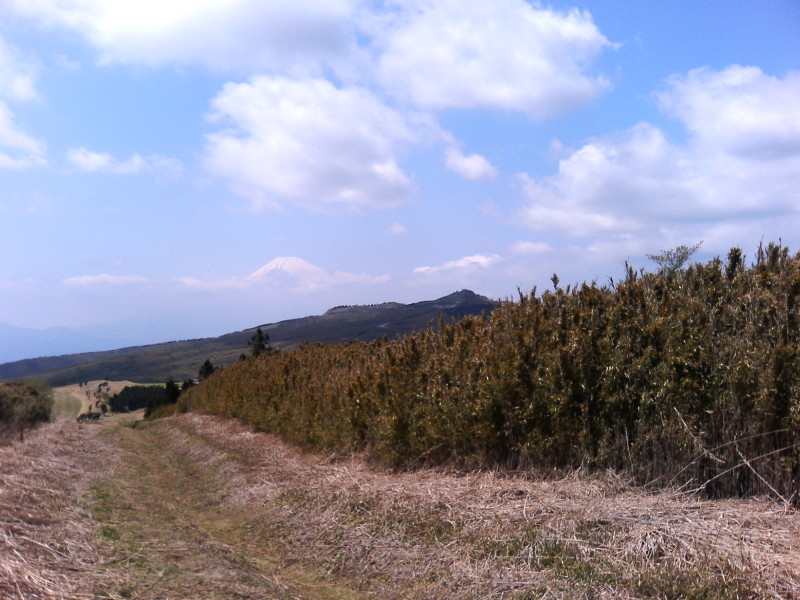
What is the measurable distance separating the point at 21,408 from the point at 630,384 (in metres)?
22.4

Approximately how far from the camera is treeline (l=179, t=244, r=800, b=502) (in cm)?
599

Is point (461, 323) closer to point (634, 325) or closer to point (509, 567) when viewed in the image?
point (634, 325)

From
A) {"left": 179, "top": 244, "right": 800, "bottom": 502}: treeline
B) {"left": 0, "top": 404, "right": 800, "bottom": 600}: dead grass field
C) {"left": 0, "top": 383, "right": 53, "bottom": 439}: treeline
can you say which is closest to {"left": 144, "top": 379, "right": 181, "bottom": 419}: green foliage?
{"left": 0, "top": 383, "right": 53, "bottom": 439}: treeline

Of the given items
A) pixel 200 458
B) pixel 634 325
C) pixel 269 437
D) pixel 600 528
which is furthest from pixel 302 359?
pixel 600 528

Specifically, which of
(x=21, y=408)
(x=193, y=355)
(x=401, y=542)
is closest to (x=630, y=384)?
(x=401, y=542)

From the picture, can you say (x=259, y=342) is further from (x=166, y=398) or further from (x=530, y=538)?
(x=530, y=538)

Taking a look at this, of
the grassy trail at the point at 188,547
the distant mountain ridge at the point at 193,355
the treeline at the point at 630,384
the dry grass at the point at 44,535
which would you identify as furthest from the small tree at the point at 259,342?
the distant mountain ridge at the point at 193,355

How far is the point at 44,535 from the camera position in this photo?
6277 mm

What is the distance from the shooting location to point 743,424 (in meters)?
6.09

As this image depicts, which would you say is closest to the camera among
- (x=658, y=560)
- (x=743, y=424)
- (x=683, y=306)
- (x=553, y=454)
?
(x=658, y=560)

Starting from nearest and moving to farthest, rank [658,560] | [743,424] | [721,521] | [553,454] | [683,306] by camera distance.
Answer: [658,560] < [721,521] < [743,424] < [683,306] < [553,454]

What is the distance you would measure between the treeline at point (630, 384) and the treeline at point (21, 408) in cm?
1482

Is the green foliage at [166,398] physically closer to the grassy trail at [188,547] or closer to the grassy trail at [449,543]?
the grassy trail at [188,547]

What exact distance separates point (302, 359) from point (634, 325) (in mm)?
12236
